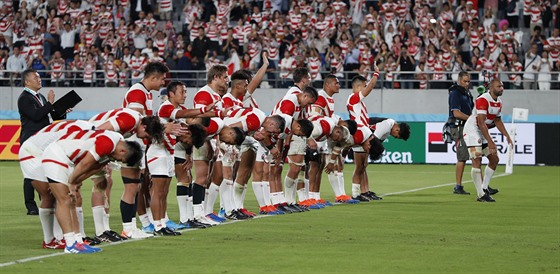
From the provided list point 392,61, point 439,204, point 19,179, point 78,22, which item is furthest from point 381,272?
point 78,22

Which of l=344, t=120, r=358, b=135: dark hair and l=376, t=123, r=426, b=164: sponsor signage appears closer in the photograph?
l=344, t=120, r=358, b=135: dark hair

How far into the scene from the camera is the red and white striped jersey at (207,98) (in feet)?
53.4

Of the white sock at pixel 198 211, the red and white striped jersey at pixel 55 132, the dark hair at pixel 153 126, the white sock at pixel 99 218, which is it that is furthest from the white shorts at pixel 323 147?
the red and white striped jersey at pixel 55 132

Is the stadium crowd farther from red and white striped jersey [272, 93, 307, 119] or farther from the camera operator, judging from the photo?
red and white striped jersey [272, 93, 307, 119]

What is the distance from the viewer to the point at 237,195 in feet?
56.7

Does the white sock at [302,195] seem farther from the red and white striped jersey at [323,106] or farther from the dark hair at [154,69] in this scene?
the dark hair at [154,69]

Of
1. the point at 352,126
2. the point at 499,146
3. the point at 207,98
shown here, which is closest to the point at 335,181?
the point at 352,126

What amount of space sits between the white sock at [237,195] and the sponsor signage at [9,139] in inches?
709

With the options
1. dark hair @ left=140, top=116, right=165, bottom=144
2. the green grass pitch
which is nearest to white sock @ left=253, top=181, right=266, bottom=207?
the green grass pitch

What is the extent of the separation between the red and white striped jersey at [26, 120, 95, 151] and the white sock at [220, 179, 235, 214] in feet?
13.6

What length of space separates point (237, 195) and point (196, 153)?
63.7 inches

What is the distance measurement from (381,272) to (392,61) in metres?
25.6

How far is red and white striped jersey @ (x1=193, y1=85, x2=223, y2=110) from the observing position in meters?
16.3

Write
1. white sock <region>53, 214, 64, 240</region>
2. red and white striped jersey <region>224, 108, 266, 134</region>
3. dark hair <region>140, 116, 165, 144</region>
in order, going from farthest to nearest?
red and white striped jersey <region>224, 108, 266, 134</region> → white sock <region>53, 214, 64, 240</region> → dark hair <region>140, 116, 165, 144</region>
